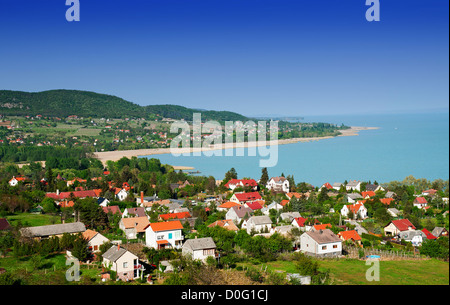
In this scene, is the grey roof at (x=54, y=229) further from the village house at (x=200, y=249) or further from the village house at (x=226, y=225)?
the village house at (x=226, y=225)

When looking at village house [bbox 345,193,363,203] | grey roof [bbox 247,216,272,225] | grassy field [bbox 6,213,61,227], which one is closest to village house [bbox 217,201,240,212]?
grey roof [bbox 247,216,272,225]

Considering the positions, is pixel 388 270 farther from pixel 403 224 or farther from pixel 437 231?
pixel 437 231

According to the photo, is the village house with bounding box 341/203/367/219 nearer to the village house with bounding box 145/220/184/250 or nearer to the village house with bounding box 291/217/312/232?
the village house with bounding box 291/217/312/232

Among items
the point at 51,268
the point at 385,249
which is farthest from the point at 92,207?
the point at 385,249

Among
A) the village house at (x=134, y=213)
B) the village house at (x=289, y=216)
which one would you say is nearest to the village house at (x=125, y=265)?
the village house at (x=134, y=213)

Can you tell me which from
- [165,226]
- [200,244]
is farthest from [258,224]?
[200,244]

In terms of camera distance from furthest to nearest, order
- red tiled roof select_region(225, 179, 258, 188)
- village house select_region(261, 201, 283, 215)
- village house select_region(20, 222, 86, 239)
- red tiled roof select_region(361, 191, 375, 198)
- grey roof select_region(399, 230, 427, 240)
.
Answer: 1. red tiled roof select_region(225, 179, 258, 188)
2. red tiled roof select_region(361, 191, 375, 198)
3. village house select_region(261, 201, 283, 215)
4. grey roof select_region(399, 230, 427, 240)
5. village house select_region(20, 222, 86, 239)

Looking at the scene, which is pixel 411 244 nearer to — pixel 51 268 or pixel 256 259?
pixel 256 259
